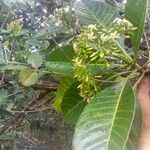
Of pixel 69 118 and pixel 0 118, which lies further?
pixel 0 118

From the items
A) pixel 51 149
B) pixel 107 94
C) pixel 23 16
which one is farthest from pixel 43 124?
pixel 107 94

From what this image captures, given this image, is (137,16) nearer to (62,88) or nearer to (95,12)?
(95,12)

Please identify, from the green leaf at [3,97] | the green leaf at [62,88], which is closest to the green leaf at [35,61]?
the green leaf at [62,88]

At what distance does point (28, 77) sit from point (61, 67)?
237 millimetres

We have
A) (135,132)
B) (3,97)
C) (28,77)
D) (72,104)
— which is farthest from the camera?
(3,97)

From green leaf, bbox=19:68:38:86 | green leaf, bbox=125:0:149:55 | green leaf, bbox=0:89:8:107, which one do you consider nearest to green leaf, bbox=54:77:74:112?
green leaf, bbox=19:68:38:86

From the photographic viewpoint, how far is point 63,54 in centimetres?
112

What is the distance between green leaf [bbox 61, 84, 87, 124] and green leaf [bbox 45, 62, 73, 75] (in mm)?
47

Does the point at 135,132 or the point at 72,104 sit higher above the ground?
the point at 72,104

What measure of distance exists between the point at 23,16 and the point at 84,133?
61.2 inches

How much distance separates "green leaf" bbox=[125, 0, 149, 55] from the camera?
102 cm

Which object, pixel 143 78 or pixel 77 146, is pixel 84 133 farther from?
pixel 143 78

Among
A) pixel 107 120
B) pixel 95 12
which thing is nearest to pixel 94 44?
pixel 107 120

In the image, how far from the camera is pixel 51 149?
3090mm
